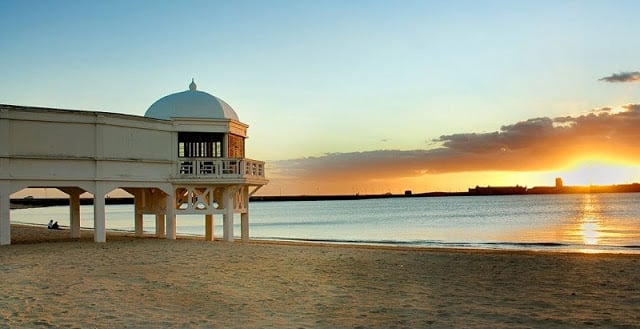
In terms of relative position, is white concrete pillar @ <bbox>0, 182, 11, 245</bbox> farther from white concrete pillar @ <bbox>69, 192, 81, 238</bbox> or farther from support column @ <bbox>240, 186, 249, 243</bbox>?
support column @ <bbox>240, 186, 249, 243</bbox>

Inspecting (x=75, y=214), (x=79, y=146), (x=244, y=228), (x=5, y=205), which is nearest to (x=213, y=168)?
(x=244, y=228)

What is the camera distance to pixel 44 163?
20125 mm

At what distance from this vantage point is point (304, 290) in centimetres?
1263

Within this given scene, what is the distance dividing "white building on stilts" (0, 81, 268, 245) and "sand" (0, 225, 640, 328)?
2.76m

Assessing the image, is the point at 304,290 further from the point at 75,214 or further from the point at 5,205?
the point at 75,214

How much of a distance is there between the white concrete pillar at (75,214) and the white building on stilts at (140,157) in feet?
0.13

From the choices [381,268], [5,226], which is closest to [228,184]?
[5,226]

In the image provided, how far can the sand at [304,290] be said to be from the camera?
9.98 m

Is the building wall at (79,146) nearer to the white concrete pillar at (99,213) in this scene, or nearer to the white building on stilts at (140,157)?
the white building on stilts at (140,157)

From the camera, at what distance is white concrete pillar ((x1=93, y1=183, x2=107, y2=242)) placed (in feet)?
69.0

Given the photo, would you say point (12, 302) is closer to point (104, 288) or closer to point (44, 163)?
point (104, 288)

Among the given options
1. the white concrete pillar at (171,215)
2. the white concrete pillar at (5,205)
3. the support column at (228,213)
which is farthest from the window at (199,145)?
the white concrete pillar at (5,205)

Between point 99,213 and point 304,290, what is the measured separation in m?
11.2

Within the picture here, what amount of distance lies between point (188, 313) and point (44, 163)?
39.1 feet
